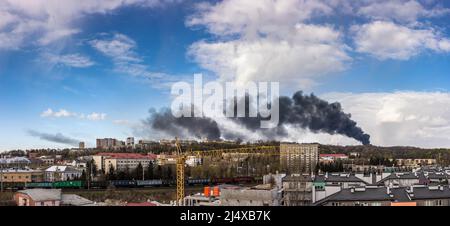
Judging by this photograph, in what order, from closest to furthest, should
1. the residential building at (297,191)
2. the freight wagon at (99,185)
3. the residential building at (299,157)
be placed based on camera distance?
the residential building at (297,191) < the freight wagon at (99,185) < the residential building at (299,157)

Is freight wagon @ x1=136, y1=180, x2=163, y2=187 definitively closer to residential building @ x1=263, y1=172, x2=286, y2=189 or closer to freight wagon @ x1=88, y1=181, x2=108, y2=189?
freight wagon @ x1=88, y1=181, x2=108, y2=189

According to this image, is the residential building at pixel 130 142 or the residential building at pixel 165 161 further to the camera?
the residential building at pixel 130 142

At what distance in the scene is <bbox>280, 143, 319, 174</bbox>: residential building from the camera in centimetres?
3048

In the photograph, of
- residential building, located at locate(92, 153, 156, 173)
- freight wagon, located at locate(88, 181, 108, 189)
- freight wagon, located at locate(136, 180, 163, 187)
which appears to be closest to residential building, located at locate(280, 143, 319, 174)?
freight wagon, located at locate(136, 180, 163, 187)

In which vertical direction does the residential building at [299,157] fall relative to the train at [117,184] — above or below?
above

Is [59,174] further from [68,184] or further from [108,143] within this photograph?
[108,143]

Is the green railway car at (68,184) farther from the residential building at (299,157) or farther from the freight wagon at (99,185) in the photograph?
the residential building at (299,157)

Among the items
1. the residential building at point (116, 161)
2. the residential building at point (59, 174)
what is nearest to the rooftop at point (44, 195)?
the residential building at point (59, 174)

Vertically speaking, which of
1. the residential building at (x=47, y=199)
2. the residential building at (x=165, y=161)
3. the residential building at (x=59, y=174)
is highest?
the residential building at (x=47, y=199)

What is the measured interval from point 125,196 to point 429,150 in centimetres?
3838

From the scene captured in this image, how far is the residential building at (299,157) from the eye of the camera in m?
A: 30.5

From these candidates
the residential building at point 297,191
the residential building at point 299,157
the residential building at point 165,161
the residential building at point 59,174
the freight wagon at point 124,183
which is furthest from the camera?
the residential building at point 165,161

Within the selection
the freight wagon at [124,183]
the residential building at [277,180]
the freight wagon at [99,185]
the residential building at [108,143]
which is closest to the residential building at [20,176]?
the freight wagon at [99,185]
